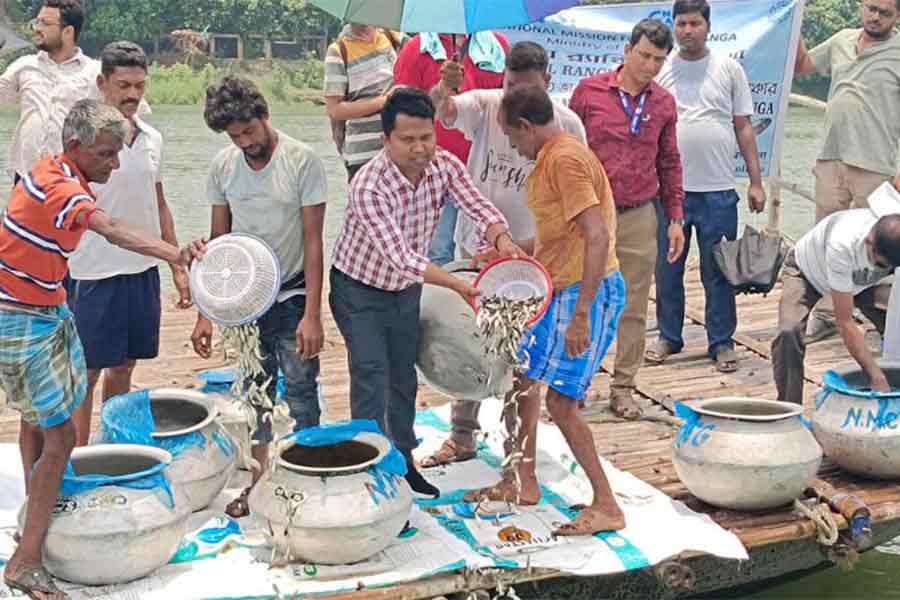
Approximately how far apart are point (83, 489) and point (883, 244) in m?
3.28

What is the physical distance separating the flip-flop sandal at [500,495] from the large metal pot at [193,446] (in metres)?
0.97

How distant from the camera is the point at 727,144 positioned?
7090 millimetres

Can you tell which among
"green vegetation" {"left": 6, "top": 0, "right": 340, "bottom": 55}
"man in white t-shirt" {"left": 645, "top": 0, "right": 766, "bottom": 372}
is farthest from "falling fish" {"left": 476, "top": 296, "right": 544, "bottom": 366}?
"green vegetation" {"left": 6, "top": 0, "right": 340, "bottom": 55}

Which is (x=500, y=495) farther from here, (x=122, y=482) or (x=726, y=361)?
(x=726, y=361)

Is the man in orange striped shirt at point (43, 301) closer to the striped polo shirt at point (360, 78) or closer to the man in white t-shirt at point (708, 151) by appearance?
the striped polo shirt at point (360, 78)

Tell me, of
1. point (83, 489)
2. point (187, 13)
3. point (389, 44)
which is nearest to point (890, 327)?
point (389, 44)

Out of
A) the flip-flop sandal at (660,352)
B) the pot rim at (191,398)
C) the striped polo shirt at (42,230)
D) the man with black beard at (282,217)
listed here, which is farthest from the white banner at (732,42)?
the striped polo shirt at (42,230)

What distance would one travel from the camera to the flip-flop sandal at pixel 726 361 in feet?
23.6

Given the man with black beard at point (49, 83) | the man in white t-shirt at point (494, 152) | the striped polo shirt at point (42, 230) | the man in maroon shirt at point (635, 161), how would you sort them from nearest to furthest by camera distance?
the striped polo shirt at point (42, 230) → the man in white t-shirt at point (494, 152) → the man with black beard at point (49, 83) → the man in maroon shirt at point (635, 161)

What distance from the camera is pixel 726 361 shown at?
724cm

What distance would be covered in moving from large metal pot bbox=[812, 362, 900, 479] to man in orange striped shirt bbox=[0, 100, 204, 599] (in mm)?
2950

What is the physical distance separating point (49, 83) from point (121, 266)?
1162mm

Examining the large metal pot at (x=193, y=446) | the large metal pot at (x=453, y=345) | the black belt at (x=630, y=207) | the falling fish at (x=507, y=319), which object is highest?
the black belt at (x=630, y=207)

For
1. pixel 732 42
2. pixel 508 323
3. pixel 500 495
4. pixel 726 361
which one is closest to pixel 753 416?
pixel 500 495
